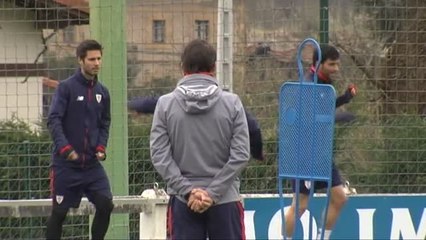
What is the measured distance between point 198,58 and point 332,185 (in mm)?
3344

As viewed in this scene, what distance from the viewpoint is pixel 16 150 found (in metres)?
12.0

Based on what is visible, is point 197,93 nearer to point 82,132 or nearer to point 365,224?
point 82,132

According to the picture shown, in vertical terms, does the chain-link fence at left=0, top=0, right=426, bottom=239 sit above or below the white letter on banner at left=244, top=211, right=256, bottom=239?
above

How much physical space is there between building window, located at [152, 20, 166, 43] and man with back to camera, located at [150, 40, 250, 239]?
4.13 metres

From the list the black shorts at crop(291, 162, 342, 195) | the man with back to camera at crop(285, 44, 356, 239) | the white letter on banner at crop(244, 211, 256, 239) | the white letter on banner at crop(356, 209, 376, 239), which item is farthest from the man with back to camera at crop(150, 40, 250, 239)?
the white letter on banner at crop(356, 209, 376, 239)

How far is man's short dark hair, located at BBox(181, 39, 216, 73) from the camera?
7449 mm

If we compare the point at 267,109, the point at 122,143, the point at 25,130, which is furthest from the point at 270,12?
the point at 25,130

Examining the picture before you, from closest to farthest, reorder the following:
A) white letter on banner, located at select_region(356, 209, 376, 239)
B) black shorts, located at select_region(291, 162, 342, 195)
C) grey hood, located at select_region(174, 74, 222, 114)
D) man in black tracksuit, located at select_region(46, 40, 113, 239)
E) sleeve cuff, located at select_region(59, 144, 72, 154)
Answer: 1. grey hood, located at select_region(174, 74, 222, 114)
2. sleeve cuff, located at select_region(59, 144, 72, 154)
3. man in black tracksuit, located at select_region(46, 40, 113, 239)
4. black shorts, located at select_region(291, 162, 342, 195)
5. white letter on banner, located at select_region(356, 209, 376, 239)

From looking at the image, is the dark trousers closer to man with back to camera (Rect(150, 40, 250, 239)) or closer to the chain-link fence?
man with back to camera (Rect(150, 40, 250, 239))

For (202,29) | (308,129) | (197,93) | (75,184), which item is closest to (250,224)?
(202,29)

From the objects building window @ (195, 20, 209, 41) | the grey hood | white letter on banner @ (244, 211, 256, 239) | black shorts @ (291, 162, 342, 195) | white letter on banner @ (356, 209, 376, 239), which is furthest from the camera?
building window @ (195, 20, 209, 41)

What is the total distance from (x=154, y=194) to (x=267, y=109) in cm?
152

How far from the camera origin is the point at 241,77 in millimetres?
11852

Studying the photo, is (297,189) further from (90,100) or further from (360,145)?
(360,145)
